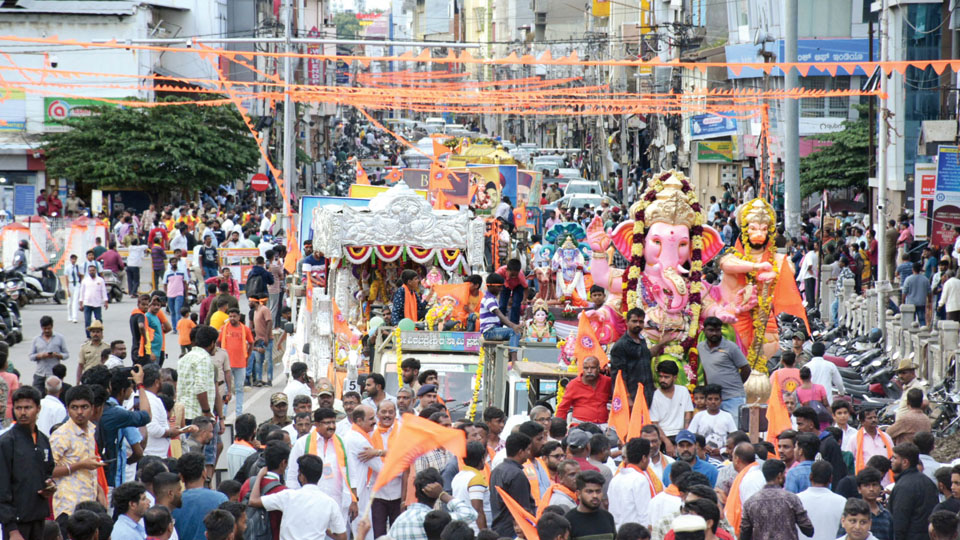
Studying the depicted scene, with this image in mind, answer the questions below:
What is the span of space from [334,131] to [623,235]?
8372 centimetres

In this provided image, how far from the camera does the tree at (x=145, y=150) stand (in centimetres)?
4203

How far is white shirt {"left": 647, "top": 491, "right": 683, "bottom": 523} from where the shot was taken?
330 inches

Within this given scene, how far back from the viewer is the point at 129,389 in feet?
35.9

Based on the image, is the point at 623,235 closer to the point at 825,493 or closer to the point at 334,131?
the point at 825,493


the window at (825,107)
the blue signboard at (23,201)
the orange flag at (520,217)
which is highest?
the window at (825,107)

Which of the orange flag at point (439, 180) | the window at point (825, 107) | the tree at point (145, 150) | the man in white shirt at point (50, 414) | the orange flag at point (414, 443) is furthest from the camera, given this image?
the tree at point (145, 150)

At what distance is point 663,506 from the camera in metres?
8.44

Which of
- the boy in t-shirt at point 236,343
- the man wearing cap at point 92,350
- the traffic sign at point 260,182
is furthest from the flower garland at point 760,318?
the traffic sign at point 260,182

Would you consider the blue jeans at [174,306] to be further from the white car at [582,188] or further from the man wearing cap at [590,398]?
the white car at [582,188]

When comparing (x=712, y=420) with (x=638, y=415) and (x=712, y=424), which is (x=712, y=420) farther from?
(x=638, y=415)

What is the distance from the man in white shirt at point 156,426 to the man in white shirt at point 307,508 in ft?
8.65

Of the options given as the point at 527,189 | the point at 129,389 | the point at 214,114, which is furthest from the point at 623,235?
the point at 214,114

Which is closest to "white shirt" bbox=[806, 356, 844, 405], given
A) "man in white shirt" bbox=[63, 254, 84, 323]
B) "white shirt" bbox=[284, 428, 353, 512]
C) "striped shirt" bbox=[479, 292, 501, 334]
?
"striped shirt" bbox=[479, 292, 501, 334]

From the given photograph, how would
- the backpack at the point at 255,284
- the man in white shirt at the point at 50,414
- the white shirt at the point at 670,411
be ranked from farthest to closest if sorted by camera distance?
the backpack at the point at 255,284 < the white shirt at the point at 670,411 < the man in white shirt at the point at 50,414
